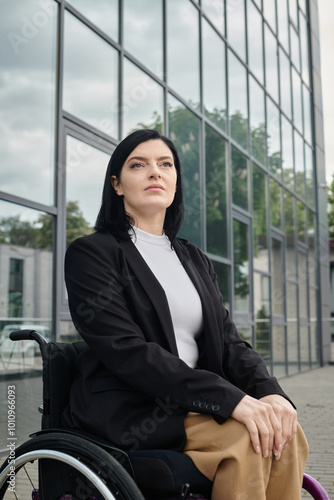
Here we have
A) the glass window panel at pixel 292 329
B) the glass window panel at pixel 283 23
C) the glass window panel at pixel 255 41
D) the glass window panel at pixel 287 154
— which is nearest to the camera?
the glass window panel at pixel 255 41

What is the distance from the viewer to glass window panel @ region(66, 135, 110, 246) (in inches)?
245

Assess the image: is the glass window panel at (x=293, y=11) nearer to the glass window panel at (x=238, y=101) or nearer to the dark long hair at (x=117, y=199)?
the glass window panel at (x=238, y=101)

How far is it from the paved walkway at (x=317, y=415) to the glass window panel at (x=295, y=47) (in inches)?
301

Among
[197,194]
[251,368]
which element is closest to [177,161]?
[251,368]

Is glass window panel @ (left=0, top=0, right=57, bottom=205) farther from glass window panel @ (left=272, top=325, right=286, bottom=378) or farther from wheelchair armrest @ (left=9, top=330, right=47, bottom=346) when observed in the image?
glass window panel @ (left=272, top=325, right=286, bottom=378)

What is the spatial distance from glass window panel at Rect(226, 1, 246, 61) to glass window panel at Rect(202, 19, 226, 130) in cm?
62

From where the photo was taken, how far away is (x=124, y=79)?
7465 mm

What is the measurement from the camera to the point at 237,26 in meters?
12.1

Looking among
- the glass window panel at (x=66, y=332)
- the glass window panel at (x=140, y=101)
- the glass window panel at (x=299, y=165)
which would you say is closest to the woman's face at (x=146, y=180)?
the glass window panel at (x=66, y=332)

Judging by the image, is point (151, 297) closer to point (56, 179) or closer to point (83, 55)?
point (56, 179)

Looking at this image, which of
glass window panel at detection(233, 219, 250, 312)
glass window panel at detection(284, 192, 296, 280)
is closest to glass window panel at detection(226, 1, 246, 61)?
glass window panel at detection(233, 219, 250, 312)

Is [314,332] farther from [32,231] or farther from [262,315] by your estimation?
[32,231]

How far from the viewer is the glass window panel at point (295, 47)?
1647 centimetres

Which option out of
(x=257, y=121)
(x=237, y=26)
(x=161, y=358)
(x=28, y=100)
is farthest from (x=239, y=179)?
(x=161, y=358)
